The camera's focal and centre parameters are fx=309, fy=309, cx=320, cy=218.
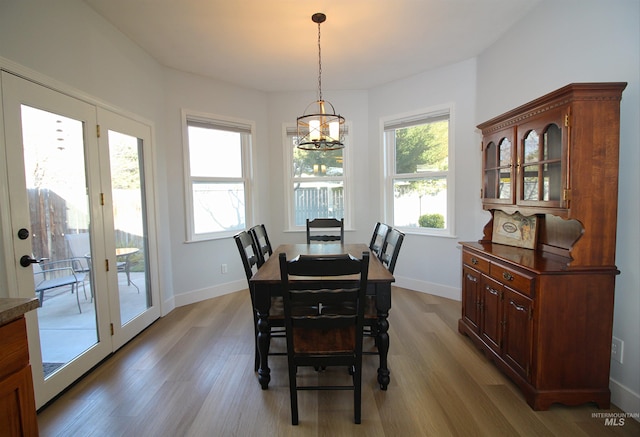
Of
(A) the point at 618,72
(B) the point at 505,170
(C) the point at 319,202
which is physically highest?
(A) the point at 618,72

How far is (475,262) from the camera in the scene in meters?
2.50

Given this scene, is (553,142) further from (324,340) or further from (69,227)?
(69,227)

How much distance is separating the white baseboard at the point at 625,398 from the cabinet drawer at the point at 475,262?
93cm

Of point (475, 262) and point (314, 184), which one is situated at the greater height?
point (314, 184)

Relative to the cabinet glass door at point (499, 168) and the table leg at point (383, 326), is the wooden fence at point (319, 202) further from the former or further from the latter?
the table leg at point (383, 326)

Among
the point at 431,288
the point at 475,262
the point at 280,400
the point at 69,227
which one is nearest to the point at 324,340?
the point at 280,400

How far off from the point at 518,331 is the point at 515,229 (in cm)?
86

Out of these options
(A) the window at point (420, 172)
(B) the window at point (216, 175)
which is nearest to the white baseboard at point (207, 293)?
(B) the window at point (216, 175)

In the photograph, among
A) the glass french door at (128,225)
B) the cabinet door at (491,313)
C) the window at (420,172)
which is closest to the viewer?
the cabinet door at (491,313)

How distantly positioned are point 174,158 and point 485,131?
328 cm

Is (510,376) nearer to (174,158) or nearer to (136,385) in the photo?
(136,385)

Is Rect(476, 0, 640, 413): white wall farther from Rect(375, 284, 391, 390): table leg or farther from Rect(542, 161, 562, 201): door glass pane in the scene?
Rect(375, 284, 391, 390): table leg

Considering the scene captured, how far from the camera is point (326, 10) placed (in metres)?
2.49

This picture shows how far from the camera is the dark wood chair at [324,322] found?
1589 millimetres
